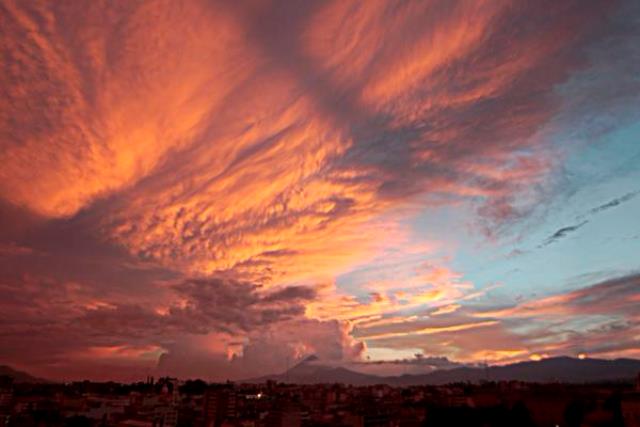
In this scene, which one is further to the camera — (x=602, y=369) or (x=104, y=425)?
(x=602, y=369)

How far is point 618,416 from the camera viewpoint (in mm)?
29484

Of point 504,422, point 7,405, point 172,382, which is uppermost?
point 172,382

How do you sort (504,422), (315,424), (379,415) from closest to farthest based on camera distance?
(504,422), (315,424), (379,415)

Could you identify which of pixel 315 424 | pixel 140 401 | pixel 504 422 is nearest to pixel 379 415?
pixel 315 424

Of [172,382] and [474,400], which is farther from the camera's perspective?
[172,382]

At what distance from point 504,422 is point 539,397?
770cm

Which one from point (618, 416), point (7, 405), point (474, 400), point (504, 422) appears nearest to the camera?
point (618, 416)

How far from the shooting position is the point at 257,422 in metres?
48.2

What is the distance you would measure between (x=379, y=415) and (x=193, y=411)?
2347cm

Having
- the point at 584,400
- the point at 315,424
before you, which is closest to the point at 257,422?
the point at 315,424

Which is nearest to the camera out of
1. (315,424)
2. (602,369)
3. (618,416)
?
(618,416)

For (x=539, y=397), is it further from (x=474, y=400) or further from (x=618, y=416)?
(x=474, y=400)

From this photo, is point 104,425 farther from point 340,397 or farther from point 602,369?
point 602,369

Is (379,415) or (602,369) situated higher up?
(602,369)
